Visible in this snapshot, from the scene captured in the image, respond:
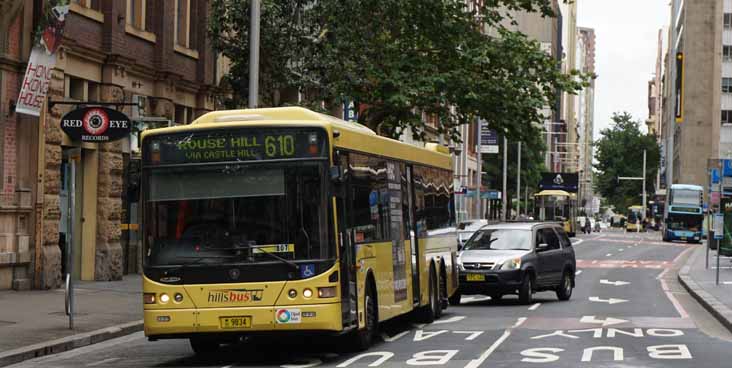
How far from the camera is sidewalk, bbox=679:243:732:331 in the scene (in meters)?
24.7

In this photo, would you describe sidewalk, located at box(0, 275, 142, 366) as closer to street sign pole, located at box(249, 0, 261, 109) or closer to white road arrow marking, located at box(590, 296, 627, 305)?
street sign pole, located at box(249, 0, 261, 109)

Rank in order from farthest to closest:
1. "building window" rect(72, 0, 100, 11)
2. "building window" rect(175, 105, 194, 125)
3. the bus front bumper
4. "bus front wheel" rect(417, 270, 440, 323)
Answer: "building window" rect(175, 105, 194, 125) → "building window" rect(72, 0, 100, 11) → "bus front wheel" rect(417, 270, 440, 323) → the bus front bumper

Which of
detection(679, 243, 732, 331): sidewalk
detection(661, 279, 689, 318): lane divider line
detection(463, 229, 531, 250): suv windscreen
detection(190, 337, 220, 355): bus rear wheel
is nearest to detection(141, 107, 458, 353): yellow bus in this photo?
detection(190, 337, 220, 355): bus rear wheel

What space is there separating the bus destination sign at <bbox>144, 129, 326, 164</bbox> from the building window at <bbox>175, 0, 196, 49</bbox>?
20.7m

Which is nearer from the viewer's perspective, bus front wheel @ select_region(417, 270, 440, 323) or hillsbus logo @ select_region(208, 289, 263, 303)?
hillsbus logo @ select_region(208, 289, 263, 303)

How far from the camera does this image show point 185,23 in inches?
1451

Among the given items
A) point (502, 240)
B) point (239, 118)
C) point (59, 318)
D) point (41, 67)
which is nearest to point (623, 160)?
point (502, 240)

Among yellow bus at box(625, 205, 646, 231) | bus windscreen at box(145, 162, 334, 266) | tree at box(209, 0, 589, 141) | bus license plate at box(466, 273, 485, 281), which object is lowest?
yellow bus at box(625, 205, 646, 231)

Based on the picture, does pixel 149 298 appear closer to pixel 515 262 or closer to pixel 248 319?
pixel 248 319

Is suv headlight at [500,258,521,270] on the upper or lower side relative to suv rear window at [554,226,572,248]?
lower

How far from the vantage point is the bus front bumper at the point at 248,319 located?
15.4 metres

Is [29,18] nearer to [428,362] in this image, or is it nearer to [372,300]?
[372,300]

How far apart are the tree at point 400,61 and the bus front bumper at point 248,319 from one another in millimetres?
17049

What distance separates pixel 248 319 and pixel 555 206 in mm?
79136
